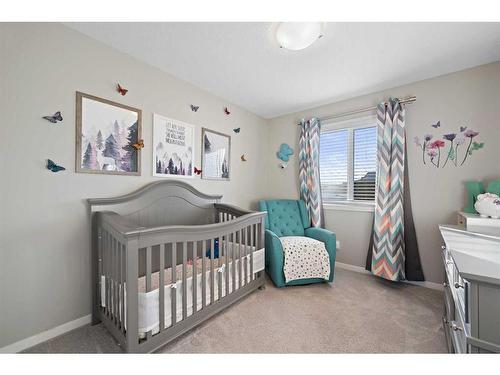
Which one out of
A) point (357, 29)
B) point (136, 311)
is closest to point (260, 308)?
point (136, 311)

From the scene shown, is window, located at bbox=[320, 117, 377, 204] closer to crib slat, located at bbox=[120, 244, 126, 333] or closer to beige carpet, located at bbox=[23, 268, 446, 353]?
beige carpet, located at bbox=[23, 268, 446, 353]

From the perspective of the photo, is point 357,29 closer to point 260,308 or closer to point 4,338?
point 260,308

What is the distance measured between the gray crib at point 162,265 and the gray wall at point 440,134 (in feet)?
5.40

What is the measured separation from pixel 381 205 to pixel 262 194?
1.65m

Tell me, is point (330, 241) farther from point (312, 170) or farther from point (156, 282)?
point (156, 282)

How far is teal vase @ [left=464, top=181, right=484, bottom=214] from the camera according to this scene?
6.08 ft

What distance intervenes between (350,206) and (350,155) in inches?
26.9

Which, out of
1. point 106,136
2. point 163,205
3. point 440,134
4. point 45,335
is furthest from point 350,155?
point 45,335

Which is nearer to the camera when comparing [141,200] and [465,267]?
[465,267]

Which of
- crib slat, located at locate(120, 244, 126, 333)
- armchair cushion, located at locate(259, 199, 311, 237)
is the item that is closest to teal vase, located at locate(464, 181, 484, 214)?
armchair cushion, located at locate(259, 199, 311, 237)

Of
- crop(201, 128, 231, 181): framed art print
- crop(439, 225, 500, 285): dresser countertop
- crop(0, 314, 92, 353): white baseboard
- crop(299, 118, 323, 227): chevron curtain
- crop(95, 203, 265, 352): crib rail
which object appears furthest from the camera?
crop(299, 118, 323, 227): chevron curtain

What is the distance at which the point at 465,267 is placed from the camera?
32.6 inches

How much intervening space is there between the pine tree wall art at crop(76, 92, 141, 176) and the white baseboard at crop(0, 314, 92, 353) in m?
1.13

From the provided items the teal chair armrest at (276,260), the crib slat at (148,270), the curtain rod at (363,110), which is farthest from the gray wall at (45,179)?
the curtain rod at (363,110)
